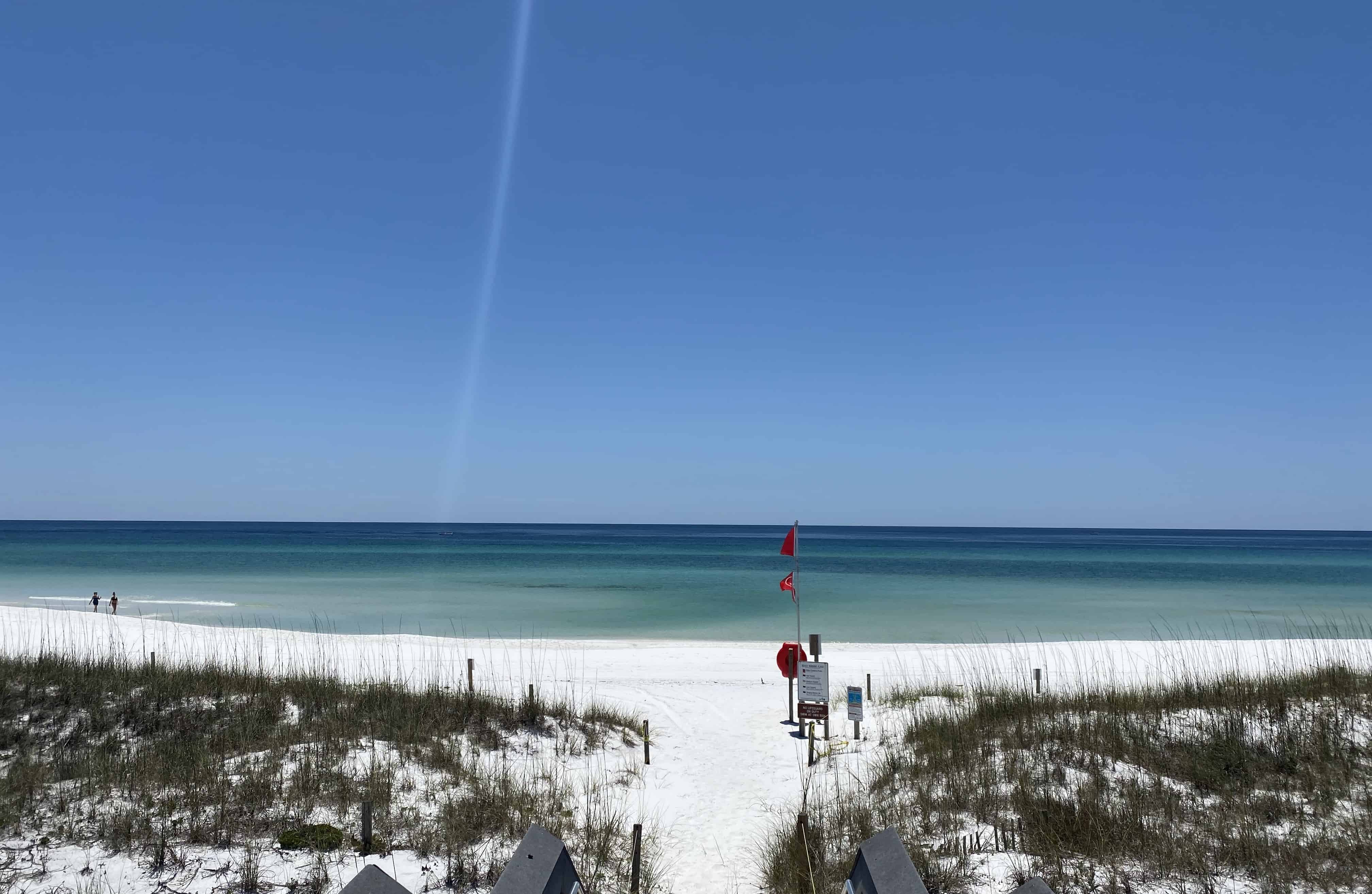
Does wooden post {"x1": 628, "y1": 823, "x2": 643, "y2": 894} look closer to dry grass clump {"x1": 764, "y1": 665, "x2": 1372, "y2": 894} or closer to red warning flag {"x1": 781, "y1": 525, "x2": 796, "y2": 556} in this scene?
dry grass clump {"x1": 764, "y1": 665, "x2": 1372, "y2": 894}

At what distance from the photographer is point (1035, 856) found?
6953 millimetres

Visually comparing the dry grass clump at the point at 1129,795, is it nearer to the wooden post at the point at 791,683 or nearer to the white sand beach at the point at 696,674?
A: the white sand beach at the point at 696,674

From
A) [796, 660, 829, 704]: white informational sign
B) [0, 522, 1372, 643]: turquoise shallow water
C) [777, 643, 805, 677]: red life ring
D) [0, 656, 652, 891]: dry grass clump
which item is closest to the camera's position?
[0, 656, 652, 891]: dry grass clump

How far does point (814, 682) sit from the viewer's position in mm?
13008

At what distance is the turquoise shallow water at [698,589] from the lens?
33.3 metres

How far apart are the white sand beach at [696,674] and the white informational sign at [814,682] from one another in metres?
0.79

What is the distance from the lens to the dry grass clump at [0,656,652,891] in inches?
288

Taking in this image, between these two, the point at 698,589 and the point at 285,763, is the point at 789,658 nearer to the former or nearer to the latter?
the point at 285,763

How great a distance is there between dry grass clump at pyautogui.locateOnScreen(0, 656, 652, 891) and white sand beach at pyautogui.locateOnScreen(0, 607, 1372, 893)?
529mm

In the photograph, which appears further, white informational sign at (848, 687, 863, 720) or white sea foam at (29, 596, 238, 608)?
white sea foam at (29, 596, 238, 608)

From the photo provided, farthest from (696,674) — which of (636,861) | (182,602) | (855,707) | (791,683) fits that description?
(182,602)

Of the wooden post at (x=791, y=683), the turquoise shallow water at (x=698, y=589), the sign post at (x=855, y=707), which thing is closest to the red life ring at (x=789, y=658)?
the wooden post at (x=791, y=683)

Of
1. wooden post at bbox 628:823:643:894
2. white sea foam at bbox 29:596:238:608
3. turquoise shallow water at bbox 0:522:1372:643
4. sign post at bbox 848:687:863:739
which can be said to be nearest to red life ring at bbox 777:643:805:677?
sign post at bbox 848:687:863:739

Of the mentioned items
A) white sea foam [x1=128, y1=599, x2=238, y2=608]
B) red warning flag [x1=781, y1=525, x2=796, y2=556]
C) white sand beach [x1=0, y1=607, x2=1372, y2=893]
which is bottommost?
white sand beach [x1=0, y1=607, x2=1372, y2=893]
